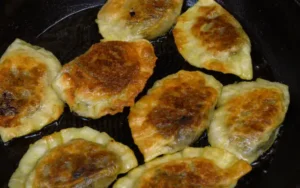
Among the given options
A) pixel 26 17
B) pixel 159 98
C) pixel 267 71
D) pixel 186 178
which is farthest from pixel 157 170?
pixel 26 17

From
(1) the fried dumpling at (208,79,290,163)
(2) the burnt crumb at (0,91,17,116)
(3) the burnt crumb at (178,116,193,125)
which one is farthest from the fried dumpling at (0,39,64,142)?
(1) the fried dumpling at (208,79,290,163)

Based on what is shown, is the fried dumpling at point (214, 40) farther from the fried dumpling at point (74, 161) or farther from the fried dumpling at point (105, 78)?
the fried dumpling at point (74, 161)

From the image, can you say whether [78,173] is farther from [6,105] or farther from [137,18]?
[137,18]

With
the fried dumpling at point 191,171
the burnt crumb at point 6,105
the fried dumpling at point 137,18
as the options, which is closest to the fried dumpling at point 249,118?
the fried dumpling at point 191,171

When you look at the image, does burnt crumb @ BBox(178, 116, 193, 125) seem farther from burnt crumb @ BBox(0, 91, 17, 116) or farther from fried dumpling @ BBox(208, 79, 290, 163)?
burnt crumb @ BBox(0, 91, 17, 116)

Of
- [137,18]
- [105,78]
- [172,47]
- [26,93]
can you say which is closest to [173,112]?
[105,78]

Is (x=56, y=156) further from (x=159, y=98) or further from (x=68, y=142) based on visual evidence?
(x=159, y=98)
